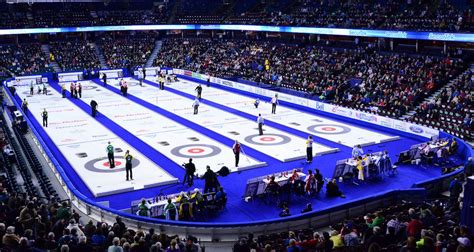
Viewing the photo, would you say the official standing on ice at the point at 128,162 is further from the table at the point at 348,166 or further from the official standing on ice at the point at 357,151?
the official standing on ice at the point at 357,151

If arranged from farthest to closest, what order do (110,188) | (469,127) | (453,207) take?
(469,127)
(110,188)
(453,207)

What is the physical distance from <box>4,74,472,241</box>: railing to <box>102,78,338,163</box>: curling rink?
6.84 metres

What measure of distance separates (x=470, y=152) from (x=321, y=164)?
7049mm

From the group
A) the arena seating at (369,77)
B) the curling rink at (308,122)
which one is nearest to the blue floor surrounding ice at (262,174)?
the curling rink at (308,122)

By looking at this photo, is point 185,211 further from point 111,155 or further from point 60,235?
point 111,155

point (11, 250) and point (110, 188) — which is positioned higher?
point (11, 250)

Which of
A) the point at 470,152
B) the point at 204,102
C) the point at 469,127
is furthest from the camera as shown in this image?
the point at 204,102

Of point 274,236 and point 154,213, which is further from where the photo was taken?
point 154,213

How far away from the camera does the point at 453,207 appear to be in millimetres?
15031

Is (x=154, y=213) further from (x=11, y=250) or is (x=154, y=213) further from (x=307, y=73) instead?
(x=307, y=73)

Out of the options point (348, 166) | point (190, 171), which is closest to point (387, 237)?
point (348, 166)

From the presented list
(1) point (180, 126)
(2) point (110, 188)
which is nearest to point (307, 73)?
(1) point (180, 126)

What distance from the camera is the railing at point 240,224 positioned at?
612 inches

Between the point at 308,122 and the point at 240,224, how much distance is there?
18254mm
